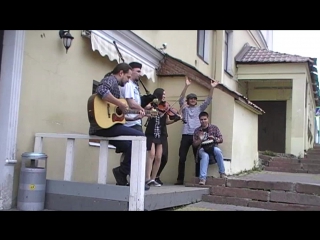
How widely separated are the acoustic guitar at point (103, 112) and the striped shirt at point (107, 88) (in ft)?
0.23

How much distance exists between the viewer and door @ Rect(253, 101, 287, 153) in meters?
17.1

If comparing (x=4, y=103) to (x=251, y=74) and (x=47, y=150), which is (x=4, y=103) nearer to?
(x=47, y=150)

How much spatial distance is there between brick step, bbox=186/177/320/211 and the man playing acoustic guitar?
2.22 m

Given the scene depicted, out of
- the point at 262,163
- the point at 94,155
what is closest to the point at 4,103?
the point at 94,155

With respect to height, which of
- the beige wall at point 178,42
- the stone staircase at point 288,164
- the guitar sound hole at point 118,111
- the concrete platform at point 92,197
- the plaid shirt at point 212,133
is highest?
the beige wall at point 178,42

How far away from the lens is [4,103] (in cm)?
535

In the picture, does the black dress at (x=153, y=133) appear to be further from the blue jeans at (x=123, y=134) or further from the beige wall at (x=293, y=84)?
the beige wall at (x=293, y=84)

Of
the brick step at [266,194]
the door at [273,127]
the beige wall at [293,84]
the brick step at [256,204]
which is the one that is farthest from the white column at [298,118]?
the brick step at [256,204]

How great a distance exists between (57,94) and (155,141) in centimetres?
170

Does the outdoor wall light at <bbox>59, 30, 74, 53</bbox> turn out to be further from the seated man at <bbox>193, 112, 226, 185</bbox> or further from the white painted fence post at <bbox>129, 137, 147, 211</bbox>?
the seated man at <bbox>193, 112, 226, 185</bbox>

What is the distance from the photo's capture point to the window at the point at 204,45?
12812 mm

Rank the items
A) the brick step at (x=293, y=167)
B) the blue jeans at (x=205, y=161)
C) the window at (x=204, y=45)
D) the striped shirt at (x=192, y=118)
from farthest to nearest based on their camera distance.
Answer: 1. the window at (x=204, y=45)
2. the brick step at (x=293, y=167)
3. the striped shirt at (x=192, y=118)
4. the blue jeans at (x=205, y=161)

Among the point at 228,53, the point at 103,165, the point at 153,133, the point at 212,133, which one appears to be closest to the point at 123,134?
the point at 103,165

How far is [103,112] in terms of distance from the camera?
5.29m
